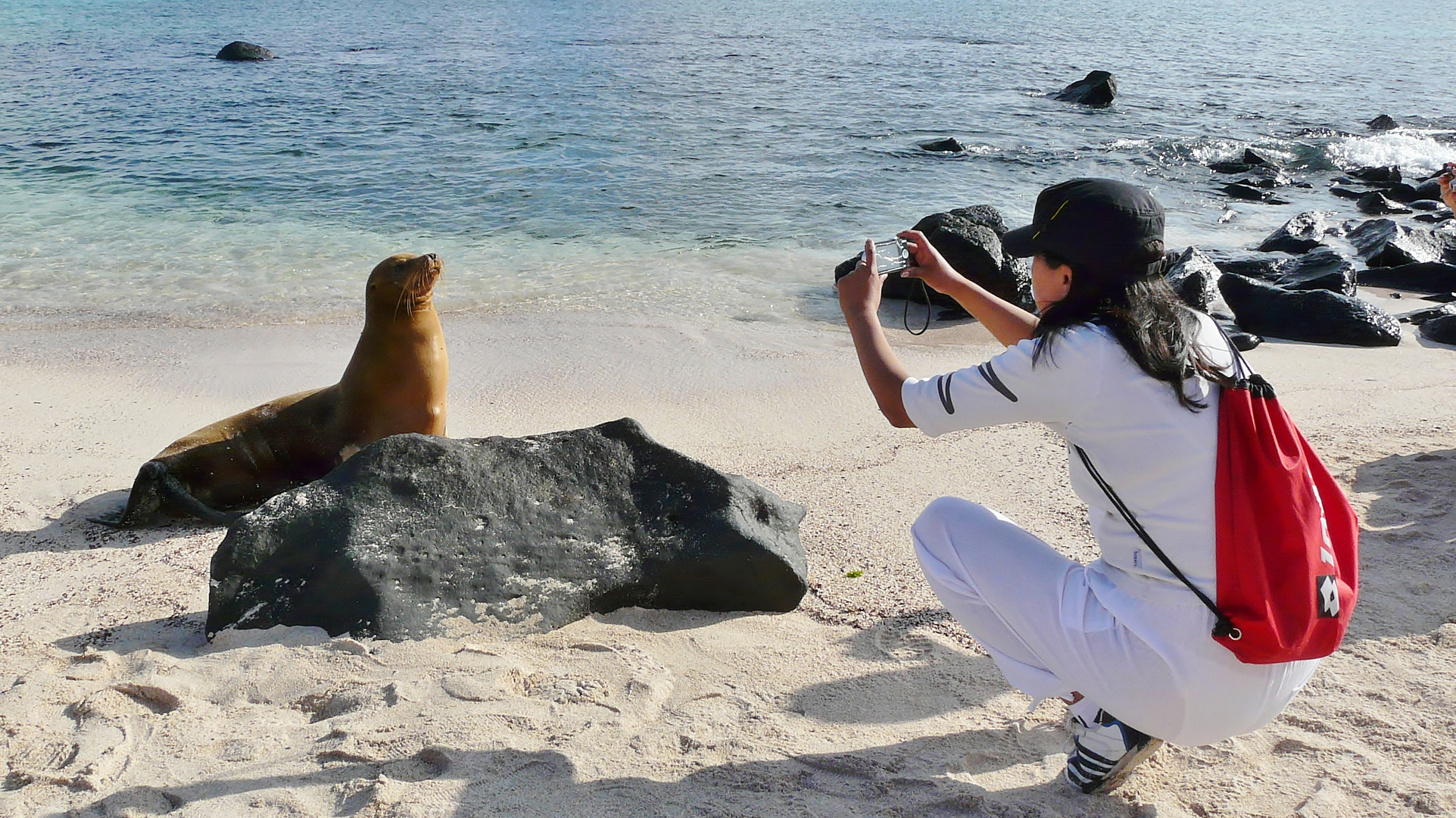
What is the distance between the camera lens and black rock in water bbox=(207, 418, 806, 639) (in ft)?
10.2

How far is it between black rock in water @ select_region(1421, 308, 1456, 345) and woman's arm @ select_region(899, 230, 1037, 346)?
228 inches

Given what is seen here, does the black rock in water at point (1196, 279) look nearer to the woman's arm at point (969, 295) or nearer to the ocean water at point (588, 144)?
the ocean water at point (588, 144)

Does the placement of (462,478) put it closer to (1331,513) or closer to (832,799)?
(832,799)

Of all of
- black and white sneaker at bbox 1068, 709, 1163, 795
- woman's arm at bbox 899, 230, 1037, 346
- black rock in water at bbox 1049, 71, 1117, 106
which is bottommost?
black and white sneaker at bbox 1068, 709, 1163, 795

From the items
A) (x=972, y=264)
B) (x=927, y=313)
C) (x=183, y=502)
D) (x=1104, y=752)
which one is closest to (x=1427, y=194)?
(x=972, y=264)

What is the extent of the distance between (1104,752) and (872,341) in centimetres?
103

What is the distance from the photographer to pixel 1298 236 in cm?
1091

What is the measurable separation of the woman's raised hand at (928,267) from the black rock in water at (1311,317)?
536 centimetres

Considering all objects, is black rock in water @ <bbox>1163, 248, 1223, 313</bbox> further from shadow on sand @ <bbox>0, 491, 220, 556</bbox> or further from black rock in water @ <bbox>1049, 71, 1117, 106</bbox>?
black rock in water @ <bbox>1049, 71, 1117, 106</bbox>

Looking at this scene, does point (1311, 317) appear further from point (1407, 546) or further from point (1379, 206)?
point (1379, 206)

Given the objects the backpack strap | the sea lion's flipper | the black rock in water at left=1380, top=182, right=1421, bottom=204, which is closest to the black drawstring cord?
the backpack strap

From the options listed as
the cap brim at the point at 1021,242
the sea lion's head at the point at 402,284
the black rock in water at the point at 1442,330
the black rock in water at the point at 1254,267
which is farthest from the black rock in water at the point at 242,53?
the cap brim at the point at 1021,242

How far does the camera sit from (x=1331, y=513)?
2240 mm

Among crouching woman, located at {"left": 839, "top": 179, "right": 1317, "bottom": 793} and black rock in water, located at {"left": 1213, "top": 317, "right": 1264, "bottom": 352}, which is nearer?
crouching woman, located at {"left": 839, "top": 179, "right": 1317, "bottom": 793}
